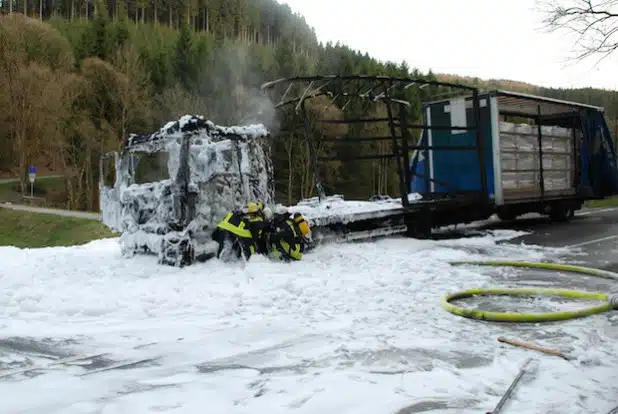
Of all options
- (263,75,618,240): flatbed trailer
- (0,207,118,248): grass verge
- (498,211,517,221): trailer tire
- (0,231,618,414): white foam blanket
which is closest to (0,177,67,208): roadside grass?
(0,207,118,248): grass verge

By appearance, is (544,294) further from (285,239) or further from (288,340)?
(285,239)

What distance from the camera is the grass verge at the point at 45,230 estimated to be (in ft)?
68.9

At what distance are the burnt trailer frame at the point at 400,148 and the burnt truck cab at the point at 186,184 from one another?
1967mm

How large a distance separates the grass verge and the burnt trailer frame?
12379mm

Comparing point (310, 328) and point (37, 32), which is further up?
point (37, 32)

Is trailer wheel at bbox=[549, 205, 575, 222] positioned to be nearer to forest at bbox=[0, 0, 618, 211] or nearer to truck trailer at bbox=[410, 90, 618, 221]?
truck trailer at bbox=[410, 90, 618, 221]

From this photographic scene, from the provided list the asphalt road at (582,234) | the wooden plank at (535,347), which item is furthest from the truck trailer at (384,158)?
the wooden plank at (535,347)

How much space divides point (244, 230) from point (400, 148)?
444cm

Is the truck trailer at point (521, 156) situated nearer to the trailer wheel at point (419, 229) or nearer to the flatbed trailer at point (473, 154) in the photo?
the flatbed trailer at point (473, 154)

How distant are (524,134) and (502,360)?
9.98 meters

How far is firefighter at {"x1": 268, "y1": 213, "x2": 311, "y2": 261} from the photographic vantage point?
777cm

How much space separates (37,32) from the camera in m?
42.8

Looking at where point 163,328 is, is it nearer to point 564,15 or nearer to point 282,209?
point 282,209

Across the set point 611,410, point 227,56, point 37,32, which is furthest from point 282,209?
point 227,56
